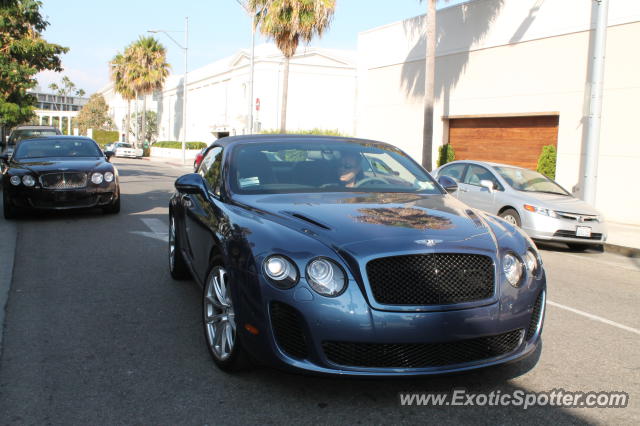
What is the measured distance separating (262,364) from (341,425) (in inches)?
21.3

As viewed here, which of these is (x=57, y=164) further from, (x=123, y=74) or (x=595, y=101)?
(x=123, y=74)

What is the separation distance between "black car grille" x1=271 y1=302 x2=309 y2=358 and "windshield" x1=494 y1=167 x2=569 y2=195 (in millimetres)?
8623

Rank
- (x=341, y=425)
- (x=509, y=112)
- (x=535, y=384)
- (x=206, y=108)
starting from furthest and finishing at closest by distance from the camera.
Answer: (x=206, y=108), (x=509, y=112), (x=535, y=384), (x=341, y=425)

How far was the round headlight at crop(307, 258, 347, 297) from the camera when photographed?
324 centimetres

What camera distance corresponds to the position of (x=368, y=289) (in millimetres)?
3225

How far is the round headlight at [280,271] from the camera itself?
329 cm

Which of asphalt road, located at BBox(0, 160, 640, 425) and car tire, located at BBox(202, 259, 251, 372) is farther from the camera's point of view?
car tire, located at BBox(202, 259, 251, 372)

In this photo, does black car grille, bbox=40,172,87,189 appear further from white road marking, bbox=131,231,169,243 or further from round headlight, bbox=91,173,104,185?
white road marking, bbox=131,231,169,243

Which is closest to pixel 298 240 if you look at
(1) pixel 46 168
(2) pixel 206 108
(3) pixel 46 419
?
(3) pixel 46 419

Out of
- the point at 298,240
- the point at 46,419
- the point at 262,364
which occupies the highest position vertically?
the point at 298,240

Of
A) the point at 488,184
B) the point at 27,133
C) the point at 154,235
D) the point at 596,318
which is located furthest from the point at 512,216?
the point at 27,133

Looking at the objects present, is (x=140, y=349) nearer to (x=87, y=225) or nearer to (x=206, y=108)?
(x=87, y=225)

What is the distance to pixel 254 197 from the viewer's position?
175 inches

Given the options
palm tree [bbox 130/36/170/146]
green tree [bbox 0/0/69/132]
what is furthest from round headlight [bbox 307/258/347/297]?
palm tree [bbox 130/36/170/146]
